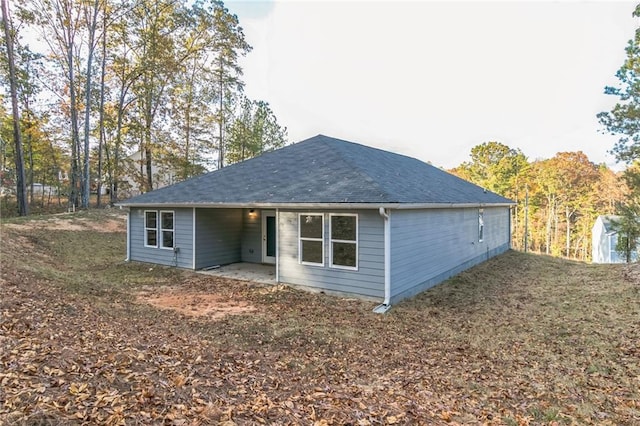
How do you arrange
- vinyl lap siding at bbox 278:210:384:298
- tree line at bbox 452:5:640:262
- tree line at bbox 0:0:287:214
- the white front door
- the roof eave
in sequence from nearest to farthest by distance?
the roof eave, vinyl lap siding at bbox 278:210:384:298, the white front door, tree line at bbox 0:0:287:214, tree line at bbox 452:5:640:262

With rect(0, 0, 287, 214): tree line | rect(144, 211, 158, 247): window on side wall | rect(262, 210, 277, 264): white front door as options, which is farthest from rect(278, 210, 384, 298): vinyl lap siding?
rect(0, 0, 287, 214): tree line

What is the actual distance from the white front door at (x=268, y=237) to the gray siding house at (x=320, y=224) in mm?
36

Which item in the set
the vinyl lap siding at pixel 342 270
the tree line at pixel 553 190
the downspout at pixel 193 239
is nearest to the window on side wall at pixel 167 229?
the downspout at pixel 193 239

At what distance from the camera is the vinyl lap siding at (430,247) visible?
8125mm

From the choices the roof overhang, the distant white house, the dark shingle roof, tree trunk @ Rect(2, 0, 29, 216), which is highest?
tree trunk @ Rect(2, 0, 29, 216)

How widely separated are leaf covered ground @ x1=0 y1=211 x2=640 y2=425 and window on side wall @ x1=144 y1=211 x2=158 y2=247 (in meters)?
2.73

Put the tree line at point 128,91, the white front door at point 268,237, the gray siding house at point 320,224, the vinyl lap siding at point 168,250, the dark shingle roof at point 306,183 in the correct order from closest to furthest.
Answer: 1. the gray siding house at point 320,224
2. the dark shingle roof at point 306,183
3. the vinyl lap siding at point 168,250
4. the white front door at point 268,237
5. the tree line at point 128,91

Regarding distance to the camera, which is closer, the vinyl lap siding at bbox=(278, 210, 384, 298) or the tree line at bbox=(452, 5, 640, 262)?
the vinyl lap siding at bbox=(278, 210, 384, 298)

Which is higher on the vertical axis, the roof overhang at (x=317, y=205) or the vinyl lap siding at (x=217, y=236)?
the roof overhang at (x=317, y=205)

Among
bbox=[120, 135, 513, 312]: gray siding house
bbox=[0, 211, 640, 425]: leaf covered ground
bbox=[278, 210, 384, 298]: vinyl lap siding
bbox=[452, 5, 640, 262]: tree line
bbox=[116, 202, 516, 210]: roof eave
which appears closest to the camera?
bbox=[0, 211, 640, 425]: leaf covered ground

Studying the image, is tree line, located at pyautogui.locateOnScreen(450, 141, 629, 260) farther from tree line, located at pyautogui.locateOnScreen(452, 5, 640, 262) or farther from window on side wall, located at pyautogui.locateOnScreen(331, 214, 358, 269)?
window on side wall, located at pyautogui.locateOnScreen(331, 214, 358, 269)

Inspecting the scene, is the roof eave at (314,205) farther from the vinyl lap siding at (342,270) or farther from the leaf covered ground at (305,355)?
the leaf covered ground at (305,355)

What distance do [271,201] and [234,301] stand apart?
8.76 feet

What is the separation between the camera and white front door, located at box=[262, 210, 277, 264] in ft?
39.7
